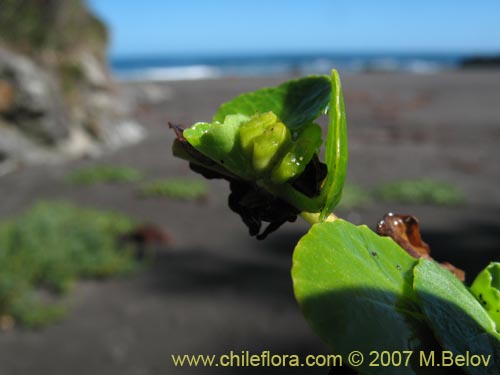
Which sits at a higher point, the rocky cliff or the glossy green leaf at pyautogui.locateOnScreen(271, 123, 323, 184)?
the glossy green leaf at pyautogui.locateOnScreen(271, 123, 323, 184)

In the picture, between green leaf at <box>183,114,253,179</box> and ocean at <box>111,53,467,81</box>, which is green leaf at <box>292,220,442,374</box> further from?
ocean at <box>111,53,467,81</box>

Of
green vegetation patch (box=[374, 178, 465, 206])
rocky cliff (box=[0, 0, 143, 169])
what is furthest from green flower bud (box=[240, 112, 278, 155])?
rocky cliff (box=[0, 0, 143, 169])

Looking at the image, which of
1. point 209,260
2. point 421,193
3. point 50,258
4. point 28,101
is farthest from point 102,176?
point 421,193

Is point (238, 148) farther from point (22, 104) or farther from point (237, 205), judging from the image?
point (22, 104)

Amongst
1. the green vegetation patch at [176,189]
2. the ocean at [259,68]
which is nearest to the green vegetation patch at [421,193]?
the green vegetation patch at [176,189]

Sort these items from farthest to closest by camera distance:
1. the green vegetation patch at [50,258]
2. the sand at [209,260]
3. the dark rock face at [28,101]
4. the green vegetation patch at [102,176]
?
the dark rock face at [28,101]
the green vegetation patch at [102,176]
the green vegetation patch at [50,258]
the sand at [209,260]

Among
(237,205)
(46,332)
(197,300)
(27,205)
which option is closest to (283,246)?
(197,300)

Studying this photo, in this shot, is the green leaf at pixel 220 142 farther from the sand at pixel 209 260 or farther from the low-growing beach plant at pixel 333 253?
the sand at pixel 209 260
